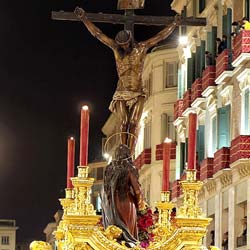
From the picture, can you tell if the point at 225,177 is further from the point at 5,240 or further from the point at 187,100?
the point at 5,240

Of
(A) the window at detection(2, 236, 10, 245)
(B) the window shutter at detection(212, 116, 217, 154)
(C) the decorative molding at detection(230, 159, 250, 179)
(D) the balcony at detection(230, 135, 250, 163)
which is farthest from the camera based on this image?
(A) the window at detection(2, 236, 10, 245)

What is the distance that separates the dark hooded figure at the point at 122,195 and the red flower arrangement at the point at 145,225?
38 cm

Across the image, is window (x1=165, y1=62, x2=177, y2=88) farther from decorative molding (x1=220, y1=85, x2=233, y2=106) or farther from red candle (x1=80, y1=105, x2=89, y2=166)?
red candle (x1=80, y1=105, x2=89, y2=166)

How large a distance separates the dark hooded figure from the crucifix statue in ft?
1.00

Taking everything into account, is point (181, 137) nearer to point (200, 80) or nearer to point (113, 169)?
point (200, 80)

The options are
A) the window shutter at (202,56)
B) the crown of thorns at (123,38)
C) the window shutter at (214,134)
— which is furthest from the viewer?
the window shutter at (202,56)

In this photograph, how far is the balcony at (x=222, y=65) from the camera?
34.7m

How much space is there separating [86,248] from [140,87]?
1944mm

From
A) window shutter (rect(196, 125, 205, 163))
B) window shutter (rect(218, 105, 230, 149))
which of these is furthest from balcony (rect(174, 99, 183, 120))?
window shutter (rect(218, 105, 230, 149))

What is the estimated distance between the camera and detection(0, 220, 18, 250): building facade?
165 meters

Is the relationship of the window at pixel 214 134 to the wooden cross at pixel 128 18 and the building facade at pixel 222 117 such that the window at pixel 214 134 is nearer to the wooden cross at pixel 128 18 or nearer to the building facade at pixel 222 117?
the building facade at pixel 222 117

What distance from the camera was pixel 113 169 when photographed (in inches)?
394

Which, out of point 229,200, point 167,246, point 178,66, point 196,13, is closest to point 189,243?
point 167,246

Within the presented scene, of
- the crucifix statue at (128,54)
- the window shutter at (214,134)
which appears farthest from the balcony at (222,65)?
the crucifix statue at (128,54)
